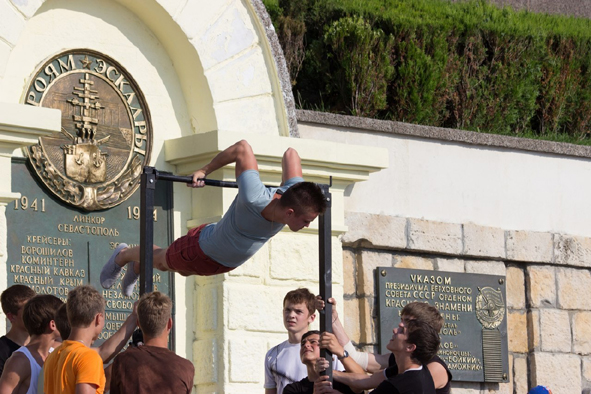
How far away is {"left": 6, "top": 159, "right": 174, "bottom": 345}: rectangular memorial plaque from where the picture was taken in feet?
27.6

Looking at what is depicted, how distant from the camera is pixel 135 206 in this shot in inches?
356

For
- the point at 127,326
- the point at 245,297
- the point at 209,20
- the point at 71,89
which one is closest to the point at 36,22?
the point at 71,89

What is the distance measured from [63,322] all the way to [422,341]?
1.84m

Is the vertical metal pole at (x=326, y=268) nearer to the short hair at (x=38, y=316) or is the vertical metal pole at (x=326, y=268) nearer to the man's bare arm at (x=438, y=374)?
the man's bare arm at (x=438, y=374)

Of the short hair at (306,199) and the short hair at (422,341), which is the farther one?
the short hair at (306,199)

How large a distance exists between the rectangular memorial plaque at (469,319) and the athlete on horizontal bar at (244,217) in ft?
11.7

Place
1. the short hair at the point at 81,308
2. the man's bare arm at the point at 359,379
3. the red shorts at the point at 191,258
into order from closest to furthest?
the short hair at the point at 81,308
the man's bare arm at the point at 359,379
the red shorts at the point at 191,258

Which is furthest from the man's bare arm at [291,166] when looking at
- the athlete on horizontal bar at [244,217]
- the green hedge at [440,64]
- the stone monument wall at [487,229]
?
the green hedge at [440,64]

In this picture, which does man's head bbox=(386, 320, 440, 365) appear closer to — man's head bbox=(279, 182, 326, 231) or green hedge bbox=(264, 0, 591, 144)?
man's head bbox=(279, 182, 326, 231)

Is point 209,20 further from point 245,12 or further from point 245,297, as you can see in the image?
point 245,297

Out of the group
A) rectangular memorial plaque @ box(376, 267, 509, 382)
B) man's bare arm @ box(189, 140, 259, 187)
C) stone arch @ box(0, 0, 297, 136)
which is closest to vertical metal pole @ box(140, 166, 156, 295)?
man's bare arm @ box(189, 140, 259, 187)

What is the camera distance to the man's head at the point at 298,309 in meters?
7.41

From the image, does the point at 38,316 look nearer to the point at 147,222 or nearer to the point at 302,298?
the point at 147,222

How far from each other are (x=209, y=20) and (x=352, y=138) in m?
1.73
